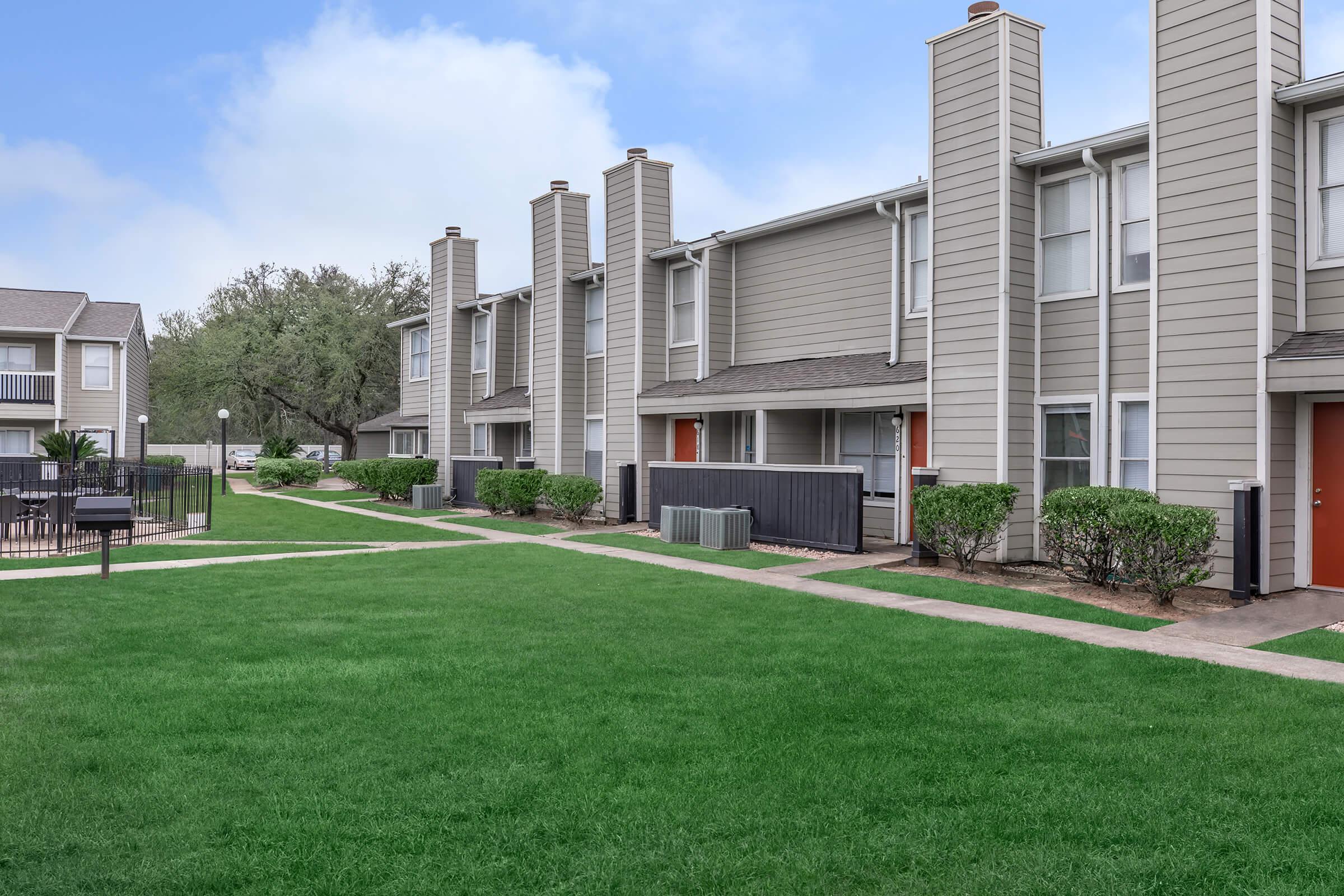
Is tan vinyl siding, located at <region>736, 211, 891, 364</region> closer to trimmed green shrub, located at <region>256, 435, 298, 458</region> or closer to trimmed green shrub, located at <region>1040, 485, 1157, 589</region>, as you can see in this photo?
trimmed green shrub, located at <region>1040, 485, 1157, 589</region>

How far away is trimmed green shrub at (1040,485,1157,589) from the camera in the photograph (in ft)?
34.8

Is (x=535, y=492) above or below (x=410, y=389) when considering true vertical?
below

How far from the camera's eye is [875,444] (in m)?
16.6

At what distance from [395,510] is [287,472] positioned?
1416 cm

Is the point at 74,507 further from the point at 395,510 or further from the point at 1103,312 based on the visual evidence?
the point at 1103,312

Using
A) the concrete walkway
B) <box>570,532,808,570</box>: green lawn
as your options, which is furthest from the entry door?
<box>570,532,808,570</box>: green lawn

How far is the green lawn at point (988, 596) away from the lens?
9.45 metres

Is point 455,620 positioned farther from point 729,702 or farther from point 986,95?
point 986,95

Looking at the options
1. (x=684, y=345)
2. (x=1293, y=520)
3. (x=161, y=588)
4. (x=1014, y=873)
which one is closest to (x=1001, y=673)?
(x=1014, y=873)

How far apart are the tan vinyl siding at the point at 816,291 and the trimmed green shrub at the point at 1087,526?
574 cm

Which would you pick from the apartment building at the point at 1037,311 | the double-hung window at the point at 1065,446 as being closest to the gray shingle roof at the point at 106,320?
the apartment building at the point at 1037,311

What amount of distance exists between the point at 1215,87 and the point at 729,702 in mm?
9502

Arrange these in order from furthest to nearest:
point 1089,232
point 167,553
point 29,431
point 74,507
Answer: point 29,431, point 74,507, point 167,553, point 1089,232

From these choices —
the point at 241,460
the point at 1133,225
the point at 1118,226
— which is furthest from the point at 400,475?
the point at 241,460
